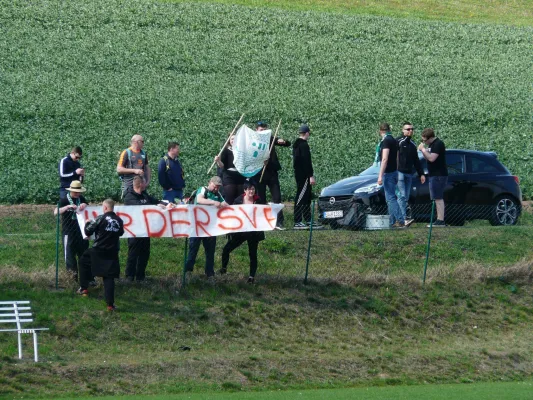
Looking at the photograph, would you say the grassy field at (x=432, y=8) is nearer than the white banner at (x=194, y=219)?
No

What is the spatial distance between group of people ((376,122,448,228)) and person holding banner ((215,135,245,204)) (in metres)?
2.86

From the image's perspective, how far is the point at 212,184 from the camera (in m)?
17.7

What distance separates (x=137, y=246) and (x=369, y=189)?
18.1 feet

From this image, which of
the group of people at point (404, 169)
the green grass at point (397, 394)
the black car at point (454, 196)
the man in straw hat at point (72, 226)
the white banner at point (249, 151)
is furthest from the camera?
the black car at point (454, 196)

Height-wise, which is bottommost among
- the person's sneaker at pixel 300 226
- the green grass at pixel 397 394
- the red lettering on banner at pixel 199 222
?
the green grass at pixel 397 394

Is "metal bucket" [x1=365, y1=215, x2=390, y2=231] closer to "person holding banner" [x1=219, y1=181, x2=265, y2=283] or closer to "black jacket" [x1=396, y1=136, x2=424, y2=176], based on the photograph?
"black jacket" [x1=396, y1=136, x2=424, y2=176]

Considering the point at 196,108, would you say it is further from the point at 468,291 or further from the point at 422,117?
the point at 468,291

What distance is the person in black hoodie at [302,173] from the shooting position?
2039 cm

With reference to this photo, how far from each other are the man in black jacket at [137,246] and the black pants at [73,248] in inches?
32.3

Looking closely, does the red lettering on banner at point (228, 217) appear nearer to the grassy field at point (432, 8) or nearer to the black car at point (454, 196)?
the black car at point (454, 196)

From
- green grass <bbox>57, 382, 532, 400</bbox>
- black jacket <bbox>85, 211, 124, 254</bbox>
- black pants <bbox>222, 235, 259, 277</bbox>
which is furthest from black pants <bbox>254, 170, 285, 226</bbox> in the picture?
green grass <bbox>57, 382, 532, 400</bbox>

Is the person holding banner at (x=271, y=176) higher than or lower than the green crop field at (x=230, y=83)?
lower

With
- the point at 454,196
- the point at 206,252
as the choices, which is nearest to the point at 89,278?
the point at 206,252

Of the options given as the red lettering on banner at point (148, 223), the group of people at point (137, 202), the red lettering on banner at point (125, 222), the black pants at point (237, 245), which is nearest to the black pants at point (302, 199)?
the group of people at point (137, 202)
